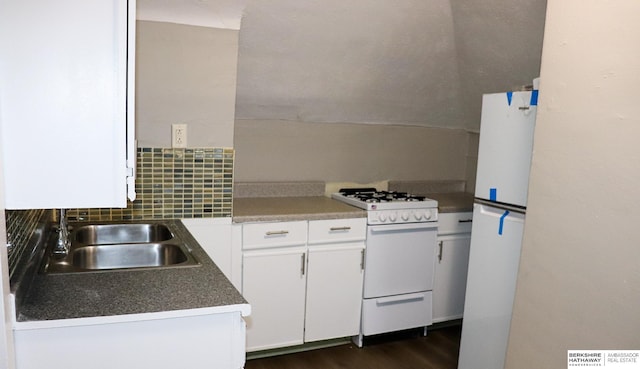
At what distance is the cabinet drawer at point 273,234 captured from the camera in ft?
9.39

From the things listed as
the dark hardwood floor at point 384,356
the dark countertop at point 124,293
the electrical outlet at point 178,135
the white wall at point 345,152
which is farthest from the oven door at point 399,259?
the dark countertop at point 124,293

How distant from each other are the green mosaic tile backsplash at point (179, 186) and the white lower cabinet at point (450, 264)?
56.6 inches

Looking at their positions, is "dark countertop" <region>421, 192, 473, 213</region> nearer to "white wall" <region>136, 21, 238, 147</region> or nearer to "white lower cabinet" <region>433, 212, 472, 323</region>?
"white lower cabinet" <region>433, 212, 472, 323</region>

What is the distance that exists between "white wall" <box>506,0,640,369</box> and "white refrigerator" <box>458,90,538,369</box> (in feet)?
0.74

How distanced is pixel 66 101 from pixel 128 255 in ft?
3.20

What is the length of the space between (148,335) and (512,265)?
1.68m

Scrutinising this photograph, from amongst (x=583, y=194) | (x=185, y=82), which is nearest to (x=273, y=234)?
(x=185, y=82)

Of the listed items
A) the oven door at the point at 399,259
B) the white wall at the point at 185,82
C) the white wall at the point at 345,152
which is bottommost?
the oven door at the point at 399,259

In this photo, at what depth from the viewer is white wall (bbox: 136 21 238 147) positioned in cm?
254

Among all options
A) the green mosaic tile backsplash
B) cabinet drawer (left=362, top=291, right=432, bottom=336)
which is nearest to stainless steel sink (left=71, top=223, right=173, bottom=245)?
the green mosaic tile backsplash

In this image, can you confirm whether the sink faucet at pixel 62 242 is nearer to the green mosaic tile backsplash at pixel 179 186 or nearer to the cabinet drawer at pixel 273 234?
the green mosaic tile backsplash at pixel 179 186

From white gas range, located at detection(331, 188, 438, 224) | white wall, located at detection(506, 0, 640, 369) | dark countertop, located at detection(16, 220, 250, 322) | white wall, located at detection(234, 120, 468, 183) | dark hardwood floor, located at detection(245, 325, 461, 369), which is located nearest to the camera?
dark countertop, located at detection(16, 220, 250, 322)

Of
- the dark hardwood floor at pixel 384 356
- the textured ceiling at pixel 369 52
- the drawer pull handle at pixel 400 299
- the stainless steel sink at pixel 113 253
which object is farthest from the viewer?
the drawer pull handle at pixel 400 299

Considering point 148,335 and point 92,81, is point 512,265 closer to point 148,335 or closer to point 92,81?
point 148,335
